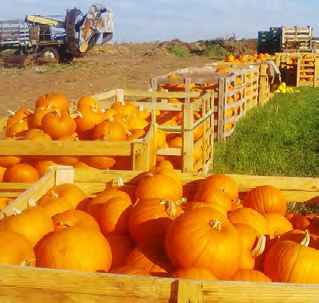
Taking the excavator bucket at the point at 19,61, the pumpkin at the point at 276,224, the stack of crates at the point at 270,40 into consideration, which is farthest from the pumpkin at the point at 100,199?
the stack of crates at the point at 270,40

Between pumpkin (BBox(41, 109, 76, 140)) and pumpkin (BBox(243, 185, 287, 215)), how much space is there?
6.96 ft

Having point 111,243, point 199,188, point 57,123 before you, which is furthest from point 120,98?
point 111,243

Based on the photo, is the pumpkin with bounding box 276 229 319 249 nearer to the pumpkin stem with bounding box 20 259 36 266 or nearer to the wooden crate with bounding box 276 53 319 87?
the pumpkin stem with bounding box 20 259 36 266

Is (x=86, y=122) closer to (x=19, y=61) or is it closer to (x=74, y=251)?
(x=74, y=251)

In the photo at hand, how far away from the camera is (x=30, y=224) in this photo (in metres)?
2.72

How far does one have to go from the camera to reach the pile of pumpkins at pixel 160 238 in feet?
8.01

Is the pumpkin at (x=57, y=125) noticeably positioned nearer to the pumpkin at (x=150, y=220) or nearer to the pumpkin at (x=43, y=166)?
the pumpkin at (x=43, y=166)

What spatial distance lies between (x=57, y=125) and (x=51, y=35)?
31.4 meters

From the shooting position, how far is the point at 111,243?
2.86 m

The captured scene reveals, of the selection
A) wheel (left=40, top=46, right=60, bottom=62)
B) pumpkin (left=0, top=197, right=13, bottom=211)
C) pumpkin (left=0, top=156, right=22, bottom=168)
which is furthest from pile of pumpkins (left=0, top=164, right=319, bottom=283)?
wheel (left=40, top=46, right=60, bottom=62)

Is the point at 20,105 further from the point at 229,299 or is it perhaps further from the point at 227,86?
the point at 229,299

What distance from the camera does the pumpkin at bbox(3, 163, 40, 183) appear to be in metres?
4.59

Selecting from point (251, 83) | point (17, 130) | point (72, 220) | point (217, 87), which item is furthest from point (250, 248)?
point (251, 83)

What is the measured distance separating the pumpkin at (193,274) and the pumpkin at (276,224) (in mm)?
875
